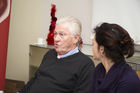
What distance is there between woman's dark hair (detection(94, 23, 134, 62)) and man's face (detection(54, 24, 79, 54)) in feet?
1.49

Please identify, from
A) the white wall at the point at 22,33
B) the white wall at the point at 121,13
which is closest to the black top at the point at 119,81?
the white wall at the point at 121,13

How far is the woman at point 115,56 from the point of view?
3.82ft

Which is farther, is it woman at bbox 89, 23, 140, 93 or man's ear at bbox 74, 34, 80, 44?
man's ear at bbox 74, 34, 80, 44

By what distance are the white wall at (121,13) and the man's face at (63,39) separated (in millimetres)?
955

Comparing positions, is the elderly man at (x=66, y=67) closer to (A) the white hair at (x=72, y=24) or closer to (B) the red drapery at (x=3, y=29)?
(A) the white hair at (x=72, y=24)

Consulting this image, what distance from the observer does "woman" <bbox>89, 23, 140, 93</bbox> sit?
3.82 feet

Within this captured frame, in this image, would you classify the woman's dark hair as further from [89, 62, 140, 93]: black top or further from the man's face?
the man's face

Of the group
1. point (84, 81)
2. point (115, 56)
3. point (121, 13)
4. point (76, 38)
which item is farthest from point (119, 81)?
point (121, 13)

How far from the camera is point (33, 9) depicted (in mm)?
3420

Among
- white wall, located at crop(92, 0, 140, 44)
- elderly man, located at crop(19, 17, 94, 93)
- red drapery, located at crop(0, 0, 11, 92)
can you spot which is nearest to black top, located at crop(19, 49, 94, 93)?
elderly man, located at crop(19, 17, 94, 93)

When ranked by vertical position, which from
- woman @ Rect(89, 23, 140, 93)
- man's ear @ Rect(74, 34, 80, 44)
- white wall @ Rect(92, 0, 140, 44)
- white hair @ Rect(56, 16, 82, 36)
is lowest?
woman @ Rect(89, 23, 140, 93)

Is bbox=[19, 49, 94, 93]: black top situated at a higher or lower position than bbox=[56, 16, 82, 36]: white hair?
lower

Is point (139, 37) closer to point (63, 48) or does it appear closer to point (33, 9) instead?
point (63, 48)

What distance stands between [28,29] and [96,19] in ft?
4.41
